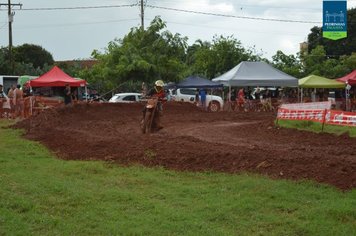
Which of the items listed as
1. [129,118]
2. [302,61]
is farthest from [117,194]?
[302,61]

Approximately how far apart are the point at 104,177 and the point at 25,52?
7154 centimetres

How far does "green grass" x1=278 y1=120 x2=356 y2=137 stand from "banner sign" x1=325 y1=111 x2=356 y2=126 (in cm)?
17

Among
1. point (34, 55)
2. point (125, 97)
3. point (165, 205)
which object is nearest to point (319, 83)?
point (125, 97)

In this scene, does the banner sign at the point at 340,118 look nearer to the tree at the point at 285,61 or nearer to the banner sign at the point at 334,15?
the banner sign at the point at 334,15

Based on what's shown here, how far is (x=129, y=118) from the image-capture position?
26.1m

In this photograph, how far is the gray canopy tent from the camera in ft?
113

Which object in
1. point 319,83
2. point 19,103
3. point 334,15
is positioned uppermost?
point 334,15

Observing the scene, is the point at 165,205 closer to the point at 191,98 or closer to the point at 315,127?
the point at 315,127

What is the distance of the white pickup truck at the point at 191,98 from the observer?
123 feet

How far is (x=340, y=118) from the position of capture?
18.0m

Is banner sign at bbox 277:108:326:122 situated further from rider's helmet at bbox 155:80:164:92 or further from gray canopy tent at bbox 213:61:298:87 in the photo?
gray canopy tent at bbox 213:61:298:87

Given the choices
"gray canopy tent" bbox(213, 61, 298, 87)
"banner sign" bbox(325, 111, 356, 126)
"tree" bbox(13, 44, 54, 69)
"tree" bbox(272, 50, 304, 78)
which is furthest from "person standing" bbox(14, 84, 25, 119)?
"tree" bbox(13, 44, 54, 69)

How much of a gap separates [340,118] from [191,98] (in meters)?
22.4

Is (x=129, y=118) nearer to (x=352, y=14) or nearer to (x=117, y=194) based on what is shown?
(x=117, y=194)
